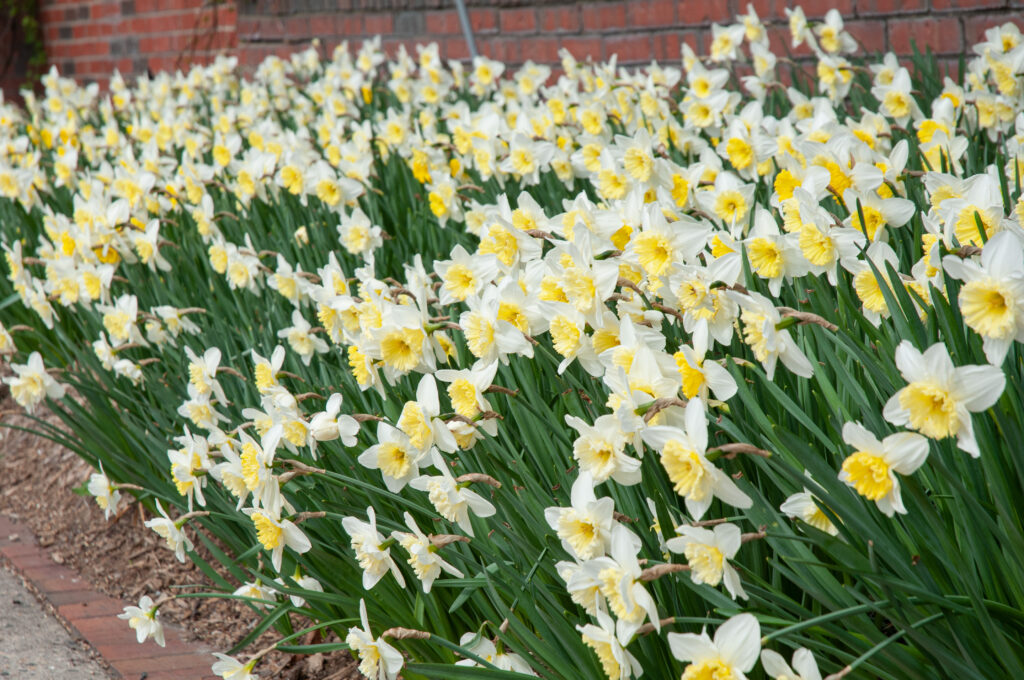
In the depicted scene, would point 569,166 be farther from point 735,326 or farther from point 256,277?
point 735,326

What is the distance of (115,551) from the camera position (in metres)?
2.90

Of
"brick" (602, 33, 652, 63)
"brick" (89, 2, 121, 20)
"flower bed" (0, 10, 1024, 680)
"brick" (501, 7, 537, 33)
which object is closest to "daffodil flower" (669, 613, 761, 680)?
"flower bed" (0, 10, 1024, 680)

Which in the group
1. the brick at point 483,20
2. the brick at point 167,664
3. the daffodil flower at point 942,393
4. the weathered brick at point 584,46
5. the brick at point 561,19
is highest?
the brick at point 483,20

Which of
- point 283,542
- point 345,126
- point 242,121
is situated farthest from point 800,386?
point 242,121

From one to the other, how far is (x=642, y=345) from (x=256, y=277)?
1.70 meters

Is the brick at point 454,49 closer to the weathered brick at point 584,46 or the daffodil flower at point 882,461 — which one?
the weathered brick at point 584,46

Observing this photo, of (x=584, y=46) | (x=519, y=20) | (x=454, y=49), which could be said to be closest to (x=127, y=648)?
(x=584, y=46)

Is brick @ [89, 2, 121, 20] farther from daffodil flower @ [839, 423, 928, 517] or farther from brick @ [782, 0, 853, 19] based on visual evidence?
daffodil flower @ [839, 423, 928, 517]

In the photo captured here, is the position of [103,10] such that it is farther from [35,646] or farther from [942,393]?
[942,393]

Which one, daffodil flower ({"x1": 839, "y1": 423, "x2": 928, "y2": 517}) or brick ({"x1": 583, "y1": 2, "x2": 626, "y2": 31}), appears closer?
daffodil flower ({"x1": 839, "y1": 423, "x2": 928, "y2": 517})

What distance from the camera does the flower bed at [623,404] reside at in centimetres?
117

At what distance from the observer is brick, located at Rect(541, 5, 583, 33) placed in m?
5.26

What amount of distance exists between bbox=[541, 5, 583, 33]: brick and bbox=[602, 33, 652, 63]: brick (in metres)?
0.23

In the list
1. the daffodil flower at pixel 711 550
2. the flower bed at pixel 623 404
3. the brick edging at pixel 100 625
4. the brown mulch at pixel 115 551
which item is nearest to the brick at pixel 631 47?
the flower bed at pixel 623 404
